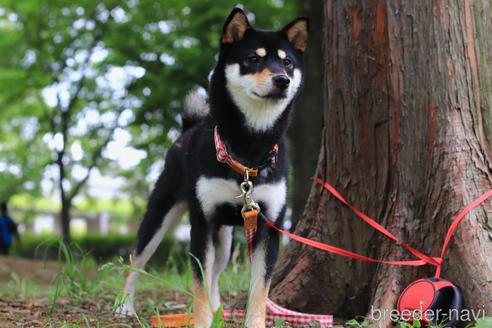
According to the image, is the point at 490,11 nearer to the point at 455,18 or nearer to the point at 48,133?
the point at 455,18

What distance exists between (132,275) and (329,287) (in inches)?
54.2

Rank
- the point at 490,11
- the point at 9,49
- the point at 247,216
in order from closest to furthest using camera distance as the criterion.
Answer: the point at 247,216 < the point at 490,11 < the point at 9,49

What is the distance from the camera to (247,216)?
3092 mm

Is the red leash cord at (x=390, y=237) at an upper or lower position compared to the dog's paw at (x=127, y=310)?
upper

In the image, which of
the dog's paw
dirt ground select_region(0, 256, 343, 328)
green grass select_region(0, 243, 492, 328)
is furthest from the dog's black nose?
the dog's paw

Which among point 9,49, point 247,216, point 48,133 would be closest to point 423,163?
point 247,216

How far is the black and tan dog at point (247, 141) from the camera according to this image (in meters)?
3.13

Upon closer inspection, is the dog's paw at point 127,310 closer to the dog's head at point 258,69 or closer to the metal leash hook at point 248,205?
the metal leash hook at point 248,205

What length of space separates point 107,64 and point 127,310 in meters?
8.67

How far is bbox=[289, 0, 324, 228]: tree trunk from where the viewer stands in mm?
9102

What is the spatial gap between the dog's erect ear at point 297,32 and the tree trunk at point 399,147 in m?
0.35

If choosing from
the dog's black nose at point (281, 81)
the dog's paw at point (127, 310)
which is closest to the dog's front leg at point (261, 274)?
the dog's black nose at point (281, 81)

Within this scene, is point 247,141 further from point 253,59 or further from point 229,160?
point 253,59

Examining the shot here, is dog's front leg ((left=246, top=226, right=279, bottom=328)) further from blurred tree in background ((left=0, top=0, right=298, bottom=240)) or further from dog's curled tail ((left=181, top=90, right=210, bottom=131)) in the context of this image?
blurred tree in background ((left=0, top=0, right=298, bottom=240))
